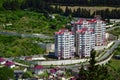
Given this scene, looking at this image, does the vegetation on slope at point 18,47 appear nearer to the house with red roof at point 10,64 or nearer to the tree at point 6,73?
the house with red roof at point 10,64

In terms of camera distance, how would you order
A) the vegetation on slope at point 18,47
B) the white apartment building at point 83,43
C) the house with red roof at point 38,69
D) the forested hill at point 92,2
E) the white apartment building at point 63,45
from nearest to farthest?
the house with red roof at point 38,69
the white apartment building at point 63,45
the vegetation on slope at point 18,47
the white apartment building at point 83,43
the forested hill at point 92,2

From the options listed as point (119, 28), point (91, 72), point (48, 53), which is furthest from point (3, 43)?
point (91, 72)

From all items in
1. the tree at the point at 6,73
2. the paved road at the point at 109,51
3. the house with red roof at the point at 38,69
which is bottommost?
the paved road at the point at 109,51

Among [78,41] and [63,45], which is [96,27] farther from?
[63,45]

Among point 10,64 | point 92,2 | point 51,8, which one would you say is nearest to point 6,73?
point 10,64

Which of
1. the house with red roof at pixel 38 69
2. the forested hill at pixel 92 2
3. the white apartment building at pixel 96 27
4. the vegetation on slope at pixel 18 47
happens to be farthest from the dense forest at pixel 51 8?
the house with red roof at pixel 38 69

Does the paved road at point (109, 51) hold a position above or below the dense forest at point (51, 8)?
below

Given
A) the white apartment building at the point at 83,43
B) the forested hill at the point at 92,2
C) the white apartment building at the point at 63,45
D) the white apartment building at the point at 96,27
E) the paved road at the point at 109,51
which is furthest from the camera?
the forested hill at the point at 92,2
